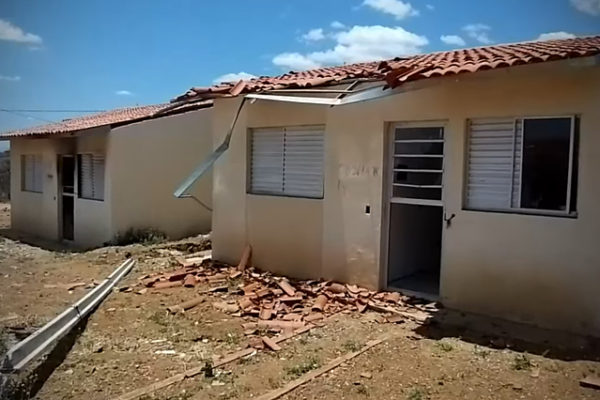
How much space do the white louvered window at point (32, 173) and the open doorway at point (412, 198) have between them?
1292cm

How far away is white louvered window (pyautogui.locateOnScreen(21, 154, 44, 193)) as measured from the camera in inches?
671

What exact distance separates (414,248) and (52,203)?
11.9 m

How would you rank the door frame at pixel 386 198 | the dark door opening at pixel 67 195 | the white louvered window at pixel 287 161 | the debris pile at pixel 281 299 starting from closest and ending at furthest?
the debris pile at pixel 281 299
the door frame at pixel 386 198
the white louvered window at pixel 287 161
the dark door opening at pixel 67 195

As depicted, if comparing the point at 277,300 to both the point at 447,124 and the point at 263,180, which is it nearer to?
the point at 263,180

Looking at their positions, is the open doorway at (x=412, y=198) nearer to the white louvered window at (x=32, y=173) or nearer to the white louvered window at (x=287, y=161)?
the white louvered window at (x=287, y=161)

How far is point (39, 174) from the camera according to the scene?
56.1ft

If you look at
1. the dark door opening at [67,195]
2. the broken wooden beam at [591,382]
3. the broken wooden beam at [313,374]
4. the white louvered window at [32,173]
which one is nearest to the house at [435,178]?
the broken wooden beam at [591,382]

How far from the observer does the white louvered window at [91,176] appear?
14266 millimetres

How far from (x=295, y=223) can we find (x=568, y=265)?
173 inches

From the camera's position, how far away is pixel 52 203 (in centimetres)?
1605

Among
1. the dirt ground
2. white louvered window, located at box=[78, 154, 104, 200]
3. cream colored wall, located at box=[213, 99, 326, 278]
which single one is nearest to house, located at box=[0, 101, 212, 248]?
white louvered window, located at box=[78, 154, 104, 200]

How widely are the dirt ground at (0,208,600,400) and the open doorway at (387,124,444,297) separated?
1530mm

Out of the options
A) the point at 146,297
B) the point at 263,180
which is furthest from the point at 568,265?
the point at 146,297

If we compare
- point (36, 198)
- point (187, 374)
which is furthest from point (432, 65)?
point (36, 198)
